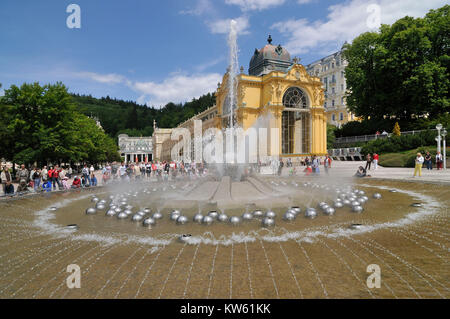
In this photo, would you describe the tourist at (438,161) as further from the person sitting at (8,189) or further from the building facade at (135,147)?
the building facade at (135,147)

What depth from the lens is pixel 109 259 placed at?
5105mm

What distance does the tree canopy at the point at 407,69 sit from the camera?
32.9 metres

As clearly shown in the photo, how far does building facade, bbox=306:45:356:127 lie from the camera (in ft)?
232

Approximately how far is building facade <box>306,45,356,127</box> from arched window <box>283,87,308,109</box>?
30928mm

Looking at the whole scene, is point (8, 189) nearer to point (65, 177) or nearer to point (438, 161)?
point (65, 177)

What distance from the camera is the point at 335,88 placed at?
7369cm

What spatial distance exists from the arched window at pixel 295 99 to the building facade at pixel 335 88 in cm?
3093

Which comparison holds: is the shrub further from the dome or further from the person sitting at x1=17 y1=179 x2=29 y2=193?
the person sitting at x1=17 y1=179 x2=29 y2=193

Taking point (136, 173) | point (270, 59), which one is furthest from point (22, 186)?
point (270, 59)

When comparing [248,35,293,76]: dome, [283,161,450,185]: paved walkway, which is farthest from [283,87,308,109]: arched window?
[283,161,450,185]: paved walkway

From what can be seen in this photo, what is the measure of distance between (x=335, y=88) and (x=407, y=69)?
41148 mm

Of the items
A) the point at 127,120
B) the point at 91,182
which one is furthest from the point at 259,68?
the point at 127,120
